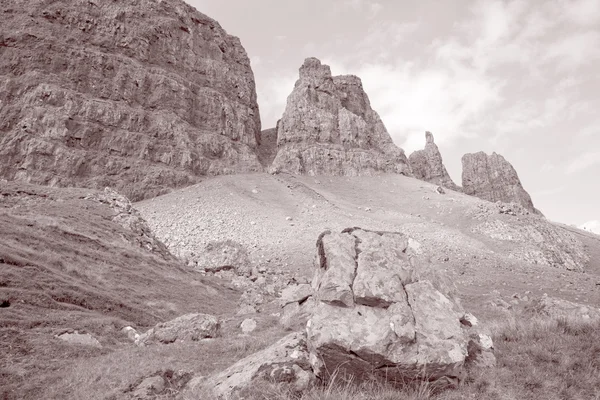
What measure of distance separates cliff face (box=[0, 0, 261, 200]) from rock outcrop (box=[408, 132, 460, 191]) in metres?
59.9

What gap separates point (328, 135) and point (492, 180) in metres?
68.5

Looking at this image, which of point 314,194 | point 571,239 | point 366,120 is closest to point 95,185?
point 314,194

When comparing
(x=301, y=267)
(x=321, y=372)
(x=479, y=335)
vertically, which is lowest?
(x=301, y=267)

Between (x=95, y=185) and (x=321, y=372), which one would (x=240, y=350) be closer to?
(x=321, y=372)

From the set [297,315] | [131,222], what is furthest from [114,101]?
[297,315]

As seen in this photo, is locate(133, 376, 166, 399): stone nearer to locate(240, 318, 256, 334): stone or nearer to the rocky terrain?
the rocky terrain

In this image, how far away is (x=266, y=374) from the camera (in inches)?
280

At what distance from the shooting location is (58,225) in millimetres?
24156

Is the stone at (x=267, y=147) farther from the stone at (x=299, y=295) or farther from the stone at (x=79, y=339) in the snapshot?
the stone at (x=79, y=339)

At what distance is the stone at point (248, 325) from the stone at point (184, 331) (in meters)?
1.18

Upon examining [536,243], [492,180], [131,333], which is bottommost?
[131,333]

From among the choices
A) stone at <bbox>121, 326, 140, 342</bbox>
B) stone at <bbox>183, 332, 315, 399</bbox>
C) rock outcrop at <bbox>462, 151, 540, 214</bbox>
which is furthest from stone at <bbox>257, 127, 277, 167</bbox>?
stone at <bbox>183, 332, 315, 399</bbox>

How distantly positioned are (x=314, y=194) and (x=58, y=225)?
153 feet

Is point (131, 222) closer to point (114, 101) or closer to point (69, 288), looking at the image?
point (69, 288)
